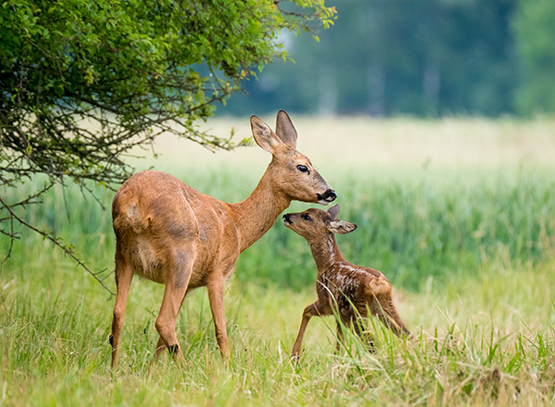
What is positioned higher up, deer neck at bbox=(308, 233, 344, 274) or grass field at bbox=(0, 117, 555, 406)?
deer neck at bbox=(308, 233, 344, 274)

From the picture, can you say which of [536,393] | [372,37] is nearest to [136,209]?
[536,393]

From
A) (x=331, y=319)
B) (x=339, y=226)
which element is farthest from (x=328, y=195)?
(x=331, y=319)

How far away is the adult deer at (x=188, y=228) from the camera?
373 cm

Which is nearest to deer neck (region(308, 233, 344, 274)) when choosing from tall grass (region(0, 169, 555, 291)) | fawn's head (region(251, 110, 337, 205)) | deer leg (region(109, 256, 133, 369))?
fawn's head (region(251, 110, 337, 205))

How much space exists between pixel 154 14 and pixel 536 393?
12.0 ft

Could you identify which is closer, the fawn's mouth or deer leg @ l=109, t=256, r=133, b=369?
deer leg @ l=109, t=256, r=133, b=369

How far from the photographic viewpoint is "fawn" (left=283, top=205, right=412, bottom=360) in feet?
13.2

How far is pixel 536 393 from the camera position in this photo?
10.7 feet

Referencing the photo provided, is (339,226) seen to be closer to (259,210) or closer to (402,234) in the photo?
(259,210)

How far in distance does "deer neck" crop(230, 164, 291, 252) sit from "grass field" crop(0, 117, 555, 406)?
75 cm

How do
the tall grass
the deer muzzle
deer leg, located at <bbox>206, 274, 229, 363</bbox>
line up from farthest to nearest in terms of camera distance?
the tall grass < the deer muzzle < deer leg, located at <bbox>206, 274, 229, 363</bbox>

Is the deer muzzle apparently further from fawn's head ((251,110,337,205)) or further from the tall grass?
the tall grass

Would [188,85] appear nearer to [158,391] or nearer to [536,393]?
[158,391]

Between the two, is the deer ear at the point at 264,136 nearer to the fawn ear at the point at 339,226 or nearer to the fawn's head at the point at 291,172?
the fawn's head at the point at 291,172
